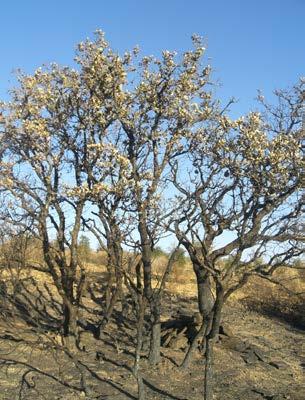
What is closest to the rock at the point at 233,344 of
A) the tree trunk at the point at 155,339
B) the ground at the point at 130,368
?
the ground at the point at 130,368

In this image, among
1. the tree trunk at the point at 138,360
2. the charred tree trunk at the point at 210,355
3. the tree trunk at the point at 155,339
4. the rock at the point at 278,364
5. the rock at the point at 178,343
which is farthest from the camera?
the rock at the point at 178,343

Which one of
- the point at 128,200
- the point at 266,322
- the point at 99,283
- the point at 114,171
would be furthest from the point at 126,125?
the point at 99,283

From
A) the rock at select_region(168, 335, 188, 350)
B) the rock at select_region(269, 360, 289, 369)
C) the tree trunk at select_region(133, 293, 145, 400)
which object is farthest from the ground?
the tree trunk at select_region(133, 293, 145, 400)

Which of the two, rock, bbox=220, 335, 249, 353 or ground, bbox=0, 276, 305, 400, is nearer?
ground, bbox=0, 276, 305, 400

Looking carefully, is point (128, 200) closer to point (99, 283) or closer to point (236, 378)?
point (236, 378)

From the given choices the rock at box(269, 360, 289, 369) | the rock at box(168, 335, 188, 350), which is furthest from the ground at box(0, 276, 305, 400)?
the rock at box(168, 335, 188, 350)

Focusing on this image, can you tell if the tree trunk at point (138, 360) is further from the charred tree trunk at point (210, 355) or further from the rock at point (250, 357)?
the rock at point (250, 357)

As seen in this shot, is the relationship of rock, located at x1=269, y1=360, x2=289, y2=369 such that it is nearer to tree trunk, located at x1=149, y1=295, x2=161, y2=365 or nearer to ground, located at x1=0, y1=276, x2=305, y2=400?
ground, located at x1=0, y1=276, x2=305, y2=400

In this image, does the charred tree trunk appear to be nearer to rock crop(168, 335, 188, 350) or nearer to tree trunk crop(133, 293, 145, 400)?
tree trunk crop(133, 293, 145, 400)

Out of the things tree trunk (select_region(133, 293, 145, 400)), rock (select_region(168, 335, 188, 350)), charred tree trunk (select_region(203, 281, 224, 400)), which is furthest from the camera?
rock (select_region(168, 335, 188, 350))

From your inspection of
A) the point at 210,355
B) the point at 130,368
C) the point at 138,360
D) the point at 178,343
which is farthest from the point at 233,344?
the point at 138,360

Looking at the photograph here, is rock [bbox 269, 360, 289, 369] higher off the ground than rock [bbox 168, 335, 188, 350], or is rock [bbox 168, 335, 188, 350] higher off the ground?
rock [bbox 168, 335, 188, 350]

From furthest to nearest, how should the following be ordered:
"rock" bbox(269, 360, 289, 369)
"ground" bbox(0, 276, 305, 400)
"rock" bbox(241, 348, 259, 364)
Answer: "rock" bbox(241, 348, 259, 364) < "rock" bbox(269, 360, 289, 369) < "ground" bbox(0, 276, 305, 400)

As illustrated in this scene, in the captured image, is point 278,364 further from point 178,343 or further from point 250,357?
point 178,343
